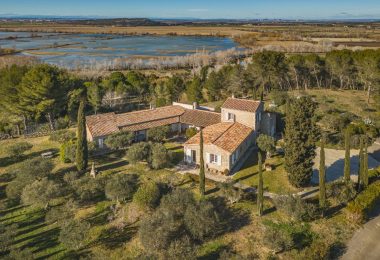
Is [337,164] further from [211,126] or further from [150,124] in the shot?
[150,124]

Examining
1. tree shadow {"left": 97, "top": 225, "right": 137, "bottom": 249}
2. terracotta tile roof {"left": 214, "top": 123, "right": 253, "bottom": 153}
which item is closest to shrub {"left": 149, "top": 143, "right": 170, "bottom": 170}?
terracotta tile roof {"left": 214, "top": 123, "right": 253, "bottom": 153}

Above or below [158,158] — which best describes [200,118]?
above

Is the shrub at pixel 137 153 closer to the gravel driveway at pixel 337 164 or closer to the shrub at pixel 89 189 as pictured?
the shrub at pixel 89 189

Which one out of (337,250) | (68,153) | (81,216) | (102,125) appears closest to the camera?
(337,250)

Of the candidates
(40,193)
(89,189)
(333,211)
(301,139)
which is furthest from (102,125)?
(333,211)

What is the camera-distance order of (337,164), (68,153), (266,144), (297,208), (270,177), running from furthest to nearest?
(68,153) < (266,144) < (337,164) < (270,177) < (297,208)

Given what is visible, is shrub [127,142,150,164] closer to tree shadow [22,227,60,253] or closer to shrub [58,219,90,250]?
tree shadow [22,227,60,253]
